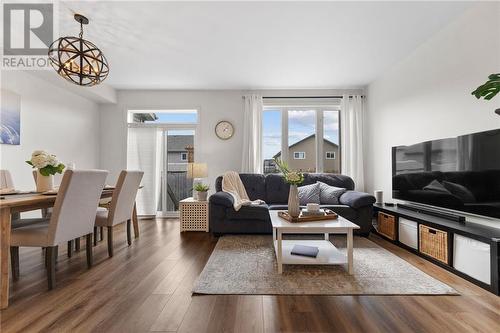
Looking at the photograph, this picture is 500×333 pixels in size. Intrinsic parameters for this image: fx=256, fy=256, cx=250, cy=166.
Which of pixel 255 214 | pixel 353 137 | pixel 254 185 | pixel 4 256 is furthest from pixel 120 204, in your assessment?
pixel 353 137

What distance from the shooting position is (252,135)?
4906mm

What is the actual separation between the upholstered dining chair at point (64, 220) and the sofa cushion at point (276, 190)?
2.62 meters

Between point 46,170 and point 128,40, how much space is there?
70.9 inches

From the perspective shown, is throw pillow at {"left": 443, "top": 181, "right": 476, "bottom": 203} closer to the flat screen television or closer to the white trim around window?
the flat screen television

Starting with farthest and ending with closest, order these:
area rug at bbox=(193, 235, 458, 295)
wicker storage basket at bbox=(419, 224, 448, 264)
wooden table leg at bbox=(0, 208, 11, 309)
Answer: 1. wicker storage basket at bbox=(419, 224, 448, 264)
2. area rug at bbox=(193, 235, 458, 295)
3. wooden table leg at bbox=(0, 208, 11, 309)

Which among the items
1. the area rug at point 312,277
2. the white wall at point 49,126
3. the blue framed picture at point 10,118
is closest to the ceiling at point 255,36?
the white wall at point 49,126

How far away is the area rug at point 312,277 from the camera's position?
6.63ft

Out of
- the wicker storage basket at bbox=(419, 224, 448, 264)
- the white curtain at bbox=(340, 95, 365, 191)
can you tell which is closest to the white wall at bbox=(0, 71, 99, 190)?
the white curtain at bbox=(340, 95, 365, 191)

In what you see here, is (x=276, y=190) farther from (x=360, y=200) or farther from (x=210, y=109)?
(x=210, y=109)

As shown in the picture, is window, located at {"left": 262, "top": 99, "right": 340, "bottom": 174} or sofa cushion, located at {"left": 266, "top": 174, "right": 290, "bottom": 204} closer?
sofa cushion, located at {"left": 266, "top": 174, "right": 290, "bottom": 204}

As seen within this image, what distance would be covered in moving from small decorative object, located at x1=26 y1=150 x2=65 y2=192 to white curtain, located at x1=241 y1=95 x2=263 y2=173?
301 centimetres

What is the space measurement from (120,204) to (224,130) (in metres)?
2.57

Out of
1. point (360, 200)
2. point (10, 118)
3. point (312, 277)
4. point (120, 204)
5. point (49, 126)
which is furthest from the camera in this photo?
point (49, 126)

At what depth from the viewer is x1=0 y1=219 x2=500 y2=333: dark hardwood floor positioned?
158 centimetres
